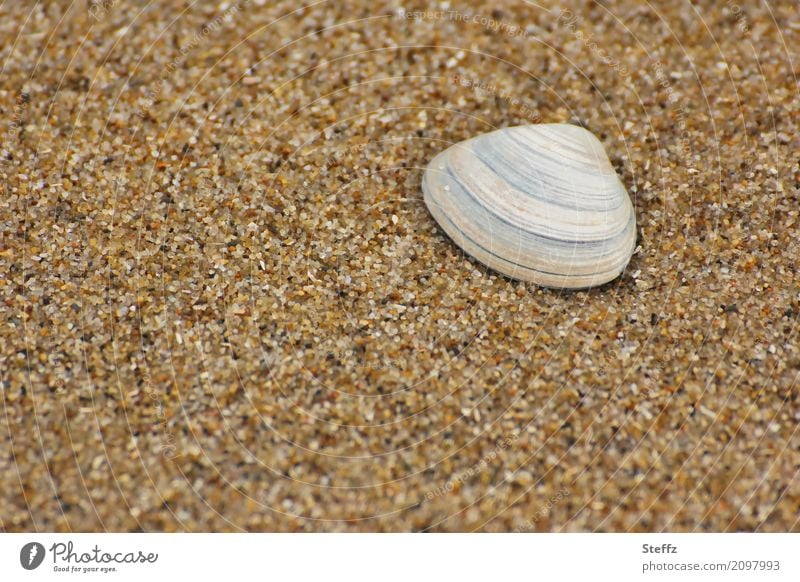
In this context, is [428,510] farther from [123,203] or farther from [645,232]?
[123,203]

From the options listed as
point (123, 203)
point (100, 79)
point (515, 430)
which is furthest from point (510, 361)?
point (100, 79)
